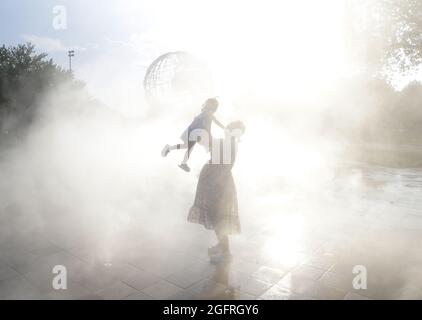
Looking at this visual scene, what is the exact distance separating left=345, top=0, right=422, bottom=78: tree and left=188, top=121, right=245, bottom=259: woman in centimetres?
1178

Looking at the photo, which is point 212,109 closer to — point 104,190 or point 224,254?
point 224,254

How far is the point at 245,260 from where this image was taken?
15.7 ft

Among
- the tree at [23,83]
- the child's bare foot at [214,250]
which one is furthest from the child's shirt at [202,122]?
the tree at [23,83]

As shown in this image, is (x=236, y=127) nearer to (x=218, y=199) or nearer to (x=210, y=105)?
(x=210, y=105)

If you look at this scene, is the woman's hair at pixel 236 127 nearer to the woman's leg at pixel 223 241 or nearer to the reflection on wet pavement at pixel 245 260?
the woman's leg at pixel 223 241

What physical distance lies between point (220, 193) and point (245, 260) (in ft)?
3.26

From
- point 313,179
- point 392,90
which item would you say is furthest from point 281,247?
point 392,90

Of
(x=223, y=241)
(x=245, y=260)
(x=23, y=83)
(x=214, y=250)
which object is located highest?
(x=23, y=83)

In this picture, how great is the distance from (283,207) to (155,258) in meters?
3.67

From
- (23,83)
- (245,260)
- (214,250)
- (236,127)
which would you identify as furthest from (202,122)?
(23,83)

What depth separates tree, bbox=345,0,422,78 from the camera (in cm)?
1305

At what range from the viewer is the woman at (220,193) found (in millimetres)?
4730

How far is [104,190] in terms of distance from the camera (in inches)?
363

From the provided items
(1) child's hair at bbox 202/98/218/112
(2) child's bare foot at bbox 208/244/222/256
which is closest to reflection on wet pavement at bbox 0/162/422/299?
(2) child's bare foot at bbox 208/244/222/256
